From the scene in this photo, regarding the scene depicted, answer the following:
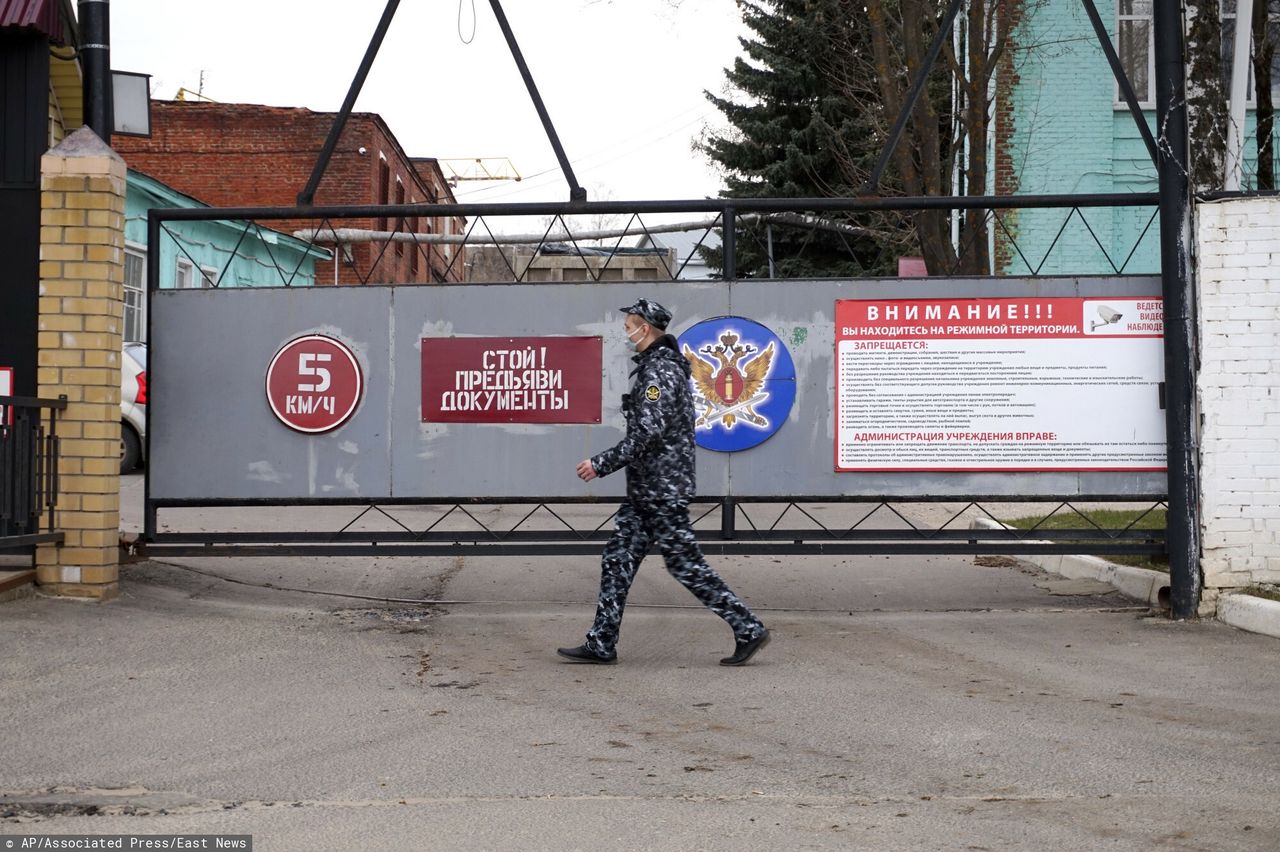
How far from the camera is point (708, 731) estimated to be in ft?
18.9

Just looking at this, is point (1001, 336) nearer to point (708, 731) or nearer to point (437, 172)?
point (708, 731)

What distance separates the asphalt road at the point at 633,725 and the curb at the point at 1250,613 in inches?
9.4

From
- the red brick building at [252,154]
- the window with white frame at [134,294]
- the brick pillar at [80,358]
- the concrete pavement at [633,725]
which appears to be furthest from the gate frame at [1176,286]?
the red brick building at [252,154]

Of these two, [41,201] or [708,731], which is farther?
[41,201]

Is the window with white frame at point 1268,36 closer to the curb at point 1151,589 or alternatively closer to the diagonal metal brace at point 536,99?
the curb at point 1151,589

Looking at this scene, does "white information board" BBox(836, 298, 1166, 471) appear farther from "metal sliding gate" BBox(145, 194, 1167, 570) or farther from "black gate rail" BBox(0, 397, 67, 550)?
"black gate rail" BBox(0, 397, 67, 550)

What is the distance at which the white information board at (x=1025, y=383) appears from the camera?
9.07m

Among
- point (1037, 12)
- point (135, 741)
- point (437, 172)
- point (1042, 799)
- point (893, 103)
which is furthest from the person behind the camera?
point (437, 172)

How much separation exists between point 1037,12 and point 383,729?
17056 mm

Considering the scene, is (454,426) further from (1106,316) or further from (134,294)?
(134,294)

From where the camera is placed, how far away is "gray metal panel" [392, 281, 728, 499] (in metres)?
9.18

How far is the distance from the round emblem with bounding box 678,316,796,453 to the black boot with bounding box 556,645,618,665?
219cm

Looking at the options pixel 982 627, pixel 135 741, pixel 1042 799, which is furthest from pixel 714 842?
pixel 982 627

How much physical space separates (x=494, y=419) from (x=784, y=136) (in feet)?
80.0
